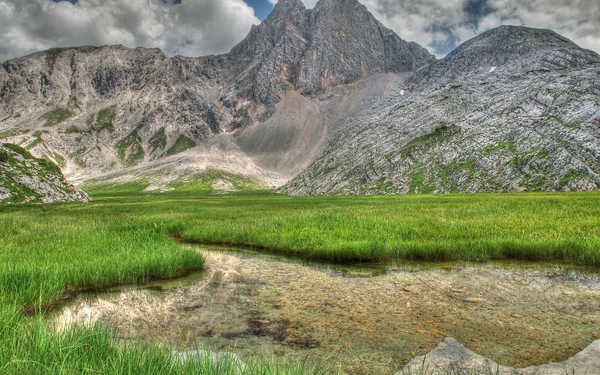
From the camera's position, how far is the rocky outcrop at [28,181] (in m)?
43.9

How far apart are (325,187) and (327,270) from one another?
97115 mm

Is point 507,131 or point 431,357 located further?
point 507,131

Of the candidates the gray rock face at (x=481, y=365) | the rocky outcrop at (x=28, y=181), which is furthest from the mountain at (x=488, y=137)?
the gray rock face at (x=481, y=365)

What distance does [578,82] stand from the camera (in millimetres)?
91750

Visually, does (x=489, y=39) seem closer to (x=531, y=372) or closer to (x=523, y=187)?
(x=523, y=187)

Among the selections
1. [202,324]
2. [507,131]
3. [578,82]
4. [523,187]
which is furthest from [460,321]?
[578,82]

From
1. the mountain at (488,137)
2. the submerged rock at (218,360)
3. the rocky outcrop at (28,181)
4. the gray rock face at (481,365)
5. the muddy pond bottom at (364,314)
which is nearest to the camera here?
the submerged rock at (218,360)

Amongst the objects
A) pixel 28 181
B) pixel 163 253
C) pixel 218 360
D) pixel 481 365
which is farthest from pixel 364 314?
pixel 28 181

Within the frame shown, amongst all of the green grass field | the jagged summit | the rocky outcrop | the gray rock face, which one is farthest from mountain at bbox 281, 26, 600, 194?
the gray rock face

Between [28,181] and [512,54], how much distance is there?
189678 mm

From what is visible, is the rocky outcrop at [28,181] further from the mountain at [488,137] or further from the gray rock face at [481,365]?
the mountain at [488,137]

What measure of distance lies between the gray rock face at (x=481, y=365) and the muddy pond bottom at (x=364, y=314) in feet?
0.62

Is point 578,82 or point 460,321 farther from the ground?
point 578,82

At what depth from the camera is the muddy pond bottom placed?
199 inches
